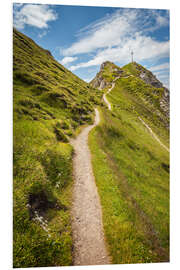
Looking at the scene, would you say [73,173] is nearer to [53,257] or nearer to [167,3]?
[53,257]

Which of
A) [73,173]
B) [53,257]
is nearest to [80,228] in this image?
[53,257]

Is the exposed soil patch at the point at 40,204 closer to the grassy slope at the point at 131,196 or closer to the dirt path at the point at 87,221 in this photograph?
the dirt path at the point at 87,221

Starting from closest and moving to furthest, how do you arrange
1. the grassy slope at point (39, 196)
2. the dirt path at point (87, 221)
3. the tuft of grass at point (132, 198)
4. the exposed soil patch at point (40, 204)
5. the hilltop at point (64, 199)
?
1. the grassy slope at point (39, 196)
2. the hilltop at point (64, 199)
3. the dirt path at point (87, 221)
4. the exposed soil patch at point (40, 204)
5. the tuft of grass at point (132, 198)

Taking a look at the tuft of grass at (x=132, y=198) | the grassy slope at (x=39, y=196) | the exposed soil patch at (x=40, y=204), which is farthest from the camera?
the tuft of grass at (x=132, y=198)

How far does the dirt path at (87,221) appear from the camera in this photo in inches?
233

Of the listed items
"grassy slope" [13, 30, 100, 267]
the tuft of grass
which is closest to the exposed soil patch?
"grassy slope" [13, 30, 100, 267]

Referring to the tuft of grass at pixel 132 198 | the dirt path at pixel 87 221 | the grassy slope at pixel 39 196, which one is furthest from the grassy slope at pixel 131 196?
the grassy slope at pixel 39 196

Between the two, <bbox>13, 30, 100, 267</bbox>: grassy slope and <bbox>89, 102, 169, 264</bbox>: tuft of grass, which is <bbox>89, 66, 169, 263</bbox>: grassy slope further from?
<bbox>13, 30, 100, 267</bbox>: grassy slope

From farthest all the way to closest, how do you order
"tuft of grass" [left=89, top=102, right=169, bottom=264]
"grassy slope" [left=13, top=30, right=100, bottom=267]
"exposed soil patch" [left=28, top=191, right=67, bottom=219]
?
1. "tuft of grass" [left=89, top=102, right=169, bottom=264]
2. "exposed soil patch" [left=28, top=191, right=67, bottom=219]
3. "grassy slope" [left=13, top=30, right=100, bottom=267]

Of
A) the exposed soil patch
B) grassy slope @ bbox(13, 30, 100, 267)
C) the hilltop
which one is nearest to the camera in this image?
grassy slope @ bbox(13, 30, 100, 267)

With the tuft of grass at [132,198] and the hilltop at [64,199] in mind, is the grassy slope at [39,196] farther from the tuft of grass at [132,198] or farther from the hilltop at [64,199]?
the tuft of grass at [132,198]

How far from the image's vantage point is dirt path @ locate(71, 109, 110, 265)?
19.4 ft

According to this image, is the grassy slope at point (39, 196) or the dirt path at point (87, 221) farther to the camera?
the dirt path at point (87, 221)

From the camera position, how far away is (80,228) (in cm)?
659
